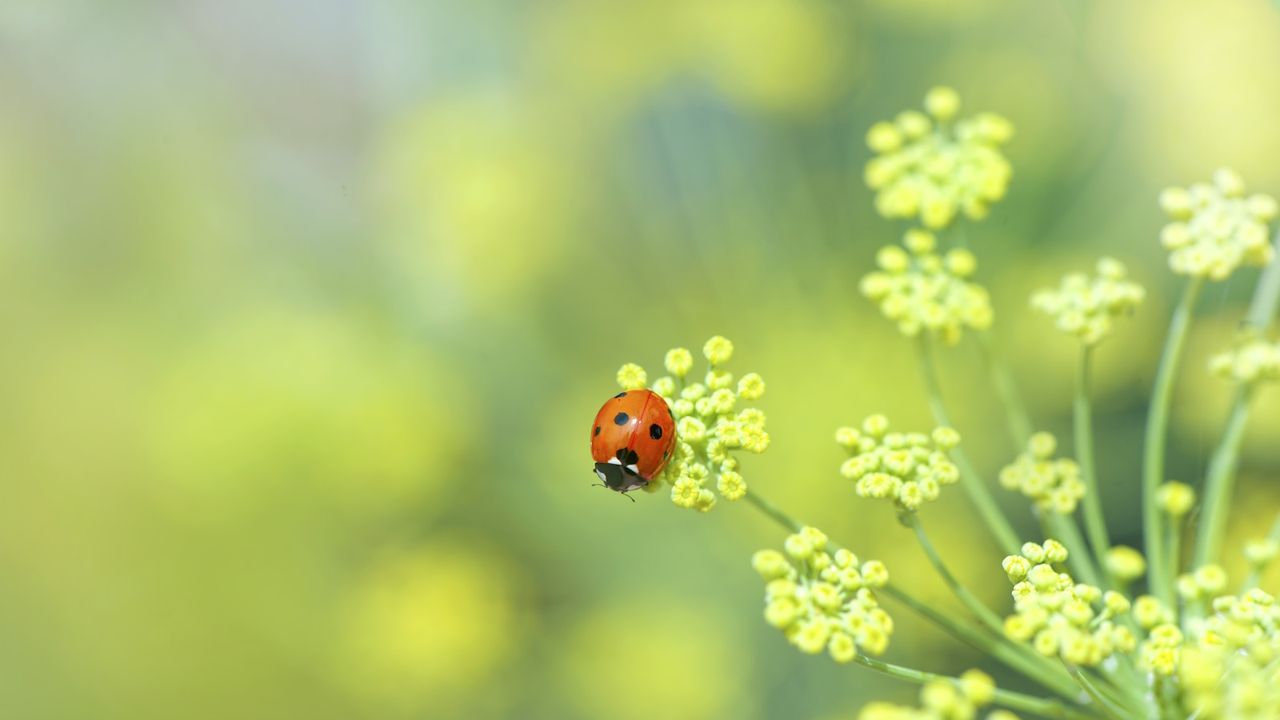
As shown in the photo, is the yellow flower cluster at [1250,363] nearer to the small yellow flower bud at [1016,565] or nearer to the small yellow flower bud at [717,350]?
the small yellow flower bud at [1016,565]

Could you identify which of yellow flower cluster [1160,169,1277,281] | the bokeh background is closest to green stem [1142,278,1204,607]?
yellow flower cluster [1160,169,1277,281]

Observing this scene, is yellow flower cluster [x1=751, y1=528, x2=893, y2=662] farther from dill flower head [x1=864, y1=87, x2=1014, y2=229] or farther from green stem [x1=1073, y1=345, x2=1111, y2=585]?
dill flower head [x1=864, y1=87, x2=1014, y2=229]

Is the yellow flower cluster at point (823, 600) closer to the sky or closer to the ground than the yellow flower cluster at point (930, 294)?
closer to the ground

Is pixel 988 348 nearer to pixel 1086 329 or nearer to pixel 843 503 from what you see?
pixel 1086 329

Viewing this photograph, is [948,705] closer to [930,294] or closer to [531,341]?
[930,294]

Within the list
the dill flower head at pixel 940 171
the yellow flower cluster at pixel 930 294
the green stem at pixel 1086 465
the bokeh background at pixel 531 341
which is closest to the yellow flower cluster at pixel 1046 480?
the green stem at pixel 1086 465
